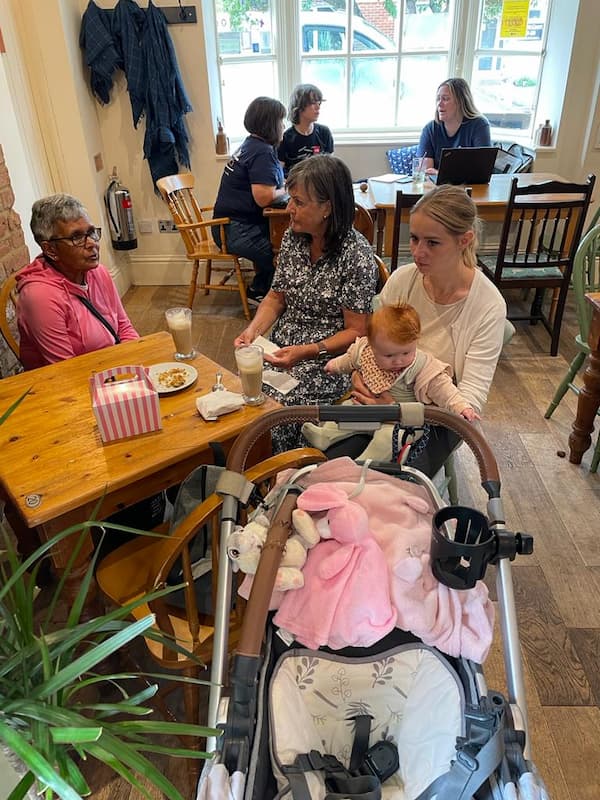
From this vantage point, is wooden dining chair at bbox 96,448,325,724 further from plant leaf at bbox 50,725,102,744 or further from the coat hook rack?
the coat hook rack

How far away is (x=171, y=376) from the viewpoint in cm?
174

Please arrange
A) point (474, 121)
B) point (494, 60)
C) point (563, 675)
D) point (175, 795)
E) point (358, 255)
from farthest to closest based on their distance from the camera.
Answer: point (494, 60)
point (474, 121)
point (358, 255)
point (563, 675)
point (175, 795)

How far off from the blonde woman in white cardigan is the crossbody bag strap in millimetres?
904

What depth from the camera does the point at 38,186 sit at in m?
3.44

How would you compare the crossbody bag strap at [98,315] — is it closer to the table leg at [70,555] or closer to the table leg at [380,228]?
the table leg at [70,555]

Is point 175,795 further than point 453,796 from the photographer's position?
No

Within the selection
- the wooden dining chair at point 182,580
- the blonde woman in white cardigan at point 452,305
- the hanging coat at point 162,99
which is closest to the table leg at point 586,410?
the blonde woman in white cardigan at point 452,305

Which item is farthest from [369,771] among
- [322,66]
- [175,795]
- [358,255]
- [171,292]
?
[322,66]

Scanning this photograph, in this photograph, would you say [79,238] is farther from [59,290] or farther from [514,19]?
[514,19]

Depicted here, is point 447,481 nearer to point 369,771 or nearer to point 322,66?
point 369,771

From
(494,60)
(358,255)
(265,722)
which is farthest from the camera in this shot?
(494,60)

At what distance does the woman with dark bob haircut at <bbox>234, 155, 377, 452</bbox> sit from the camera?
6.53ft

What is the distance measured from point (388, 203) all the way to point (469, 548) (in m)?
2.75

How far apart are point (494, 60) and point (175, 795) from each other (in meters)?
5.02
